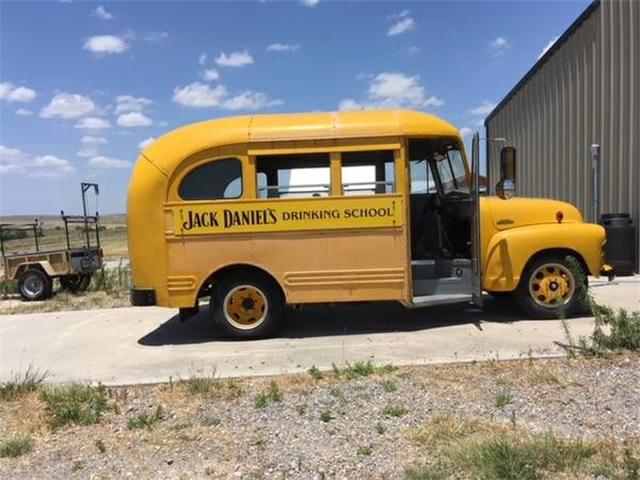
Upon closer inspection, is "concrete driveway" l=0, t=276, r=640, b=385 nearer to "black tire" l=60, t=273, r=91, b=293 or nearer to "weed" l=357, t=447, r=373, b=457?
"weed" l=357, t=447, r=373, b=457

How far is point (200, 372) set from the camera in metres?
6.50

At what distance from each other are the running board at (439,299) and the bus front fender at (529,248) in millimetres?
370

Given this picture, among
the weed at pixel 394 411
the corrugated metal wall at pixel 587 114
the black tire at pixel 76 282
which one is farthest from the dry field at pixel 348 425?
the black tire at pixel 76 282

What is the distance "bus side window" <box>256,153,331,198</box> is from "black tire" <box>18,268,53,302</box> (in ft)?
27.8

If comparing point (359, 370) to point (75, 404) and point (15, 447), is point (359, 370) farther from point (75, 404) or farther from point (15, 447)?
point (15, 447)

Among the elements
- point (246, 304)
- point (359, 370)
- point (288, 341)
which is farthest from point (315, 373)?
point (246, 304)

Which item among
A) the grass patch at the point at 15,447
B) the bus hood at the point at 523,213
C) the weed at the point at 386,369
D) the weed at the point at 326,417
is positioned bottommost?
the grass patch at the point at 15,447

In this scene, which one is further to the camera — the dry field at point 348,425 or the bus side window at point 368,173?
the bus side window at point 368,173

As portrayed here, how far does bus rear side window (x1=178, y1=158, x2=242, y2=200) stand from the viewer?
301 inches

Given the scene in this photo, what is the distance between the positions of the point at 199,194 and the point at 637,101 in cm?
821

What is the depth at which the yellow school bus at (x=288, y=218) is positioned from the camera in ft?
24.8

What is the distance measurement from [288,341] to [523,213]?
3.48 m

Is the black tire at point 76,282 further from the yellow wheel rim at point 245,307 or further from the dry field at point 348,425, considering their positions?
the dry field at point 348,425

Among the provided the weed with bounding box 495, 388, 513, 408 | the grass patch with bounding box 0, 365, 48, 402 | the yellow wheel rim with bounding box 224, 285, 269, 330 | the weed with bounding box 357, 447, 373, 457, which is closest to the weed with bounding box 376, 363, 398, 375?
the weed with bounding box 495, 388, 513, 408
